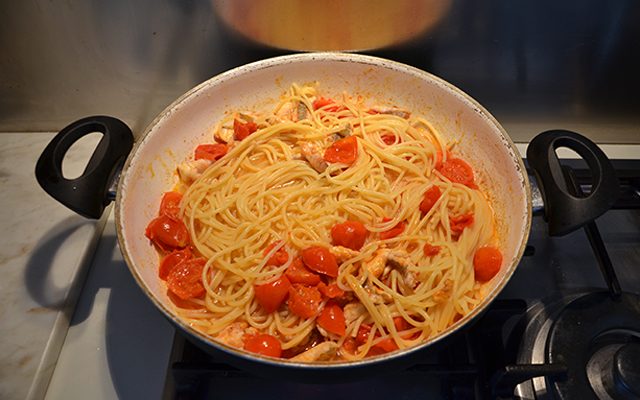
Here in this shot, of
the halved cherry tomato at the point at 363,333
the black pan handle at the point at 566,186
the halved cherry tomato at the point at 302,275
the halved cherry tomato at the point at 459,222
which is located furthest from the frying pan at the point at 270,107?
the halved cherry tomato at the point at 302,275

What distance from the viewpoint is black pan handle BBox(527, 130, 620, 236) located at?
1.54 meters

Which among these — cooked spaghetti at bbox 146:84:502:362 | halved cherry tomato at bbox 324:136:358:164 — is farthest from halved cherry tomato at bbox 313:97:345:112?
halved cherry tomato at bbox 324:136:358:164

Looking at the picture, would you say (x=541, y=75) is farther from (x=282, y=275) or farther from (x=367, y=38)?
(x=282, y=275)

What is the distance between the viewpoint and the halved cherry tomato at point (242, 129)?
2053 mm

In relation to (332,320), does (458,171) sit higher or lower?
higher

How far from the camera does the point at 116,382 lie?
1.72m

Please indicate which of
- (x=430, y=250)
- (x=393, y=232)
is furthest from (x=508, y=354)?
(x=393, y=232)

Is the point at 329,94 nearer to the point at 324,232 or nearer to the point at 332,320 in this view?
the point at 324,232

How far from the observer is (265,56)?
2199 mm

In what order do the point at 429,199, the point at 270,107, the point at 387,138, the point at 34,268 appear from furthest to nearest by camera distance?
the point at 270,107, the point at 387,138, the point at 34,268, the point at 429,199

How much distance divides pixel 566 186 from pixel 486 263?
38cm

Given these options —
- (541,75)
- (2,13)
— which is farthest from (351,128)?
(2,13)

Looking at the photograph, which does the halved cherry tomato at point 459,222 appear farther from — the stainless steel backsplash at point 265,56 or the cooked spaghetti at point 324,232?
the stainless steel backsplash at point 265,56

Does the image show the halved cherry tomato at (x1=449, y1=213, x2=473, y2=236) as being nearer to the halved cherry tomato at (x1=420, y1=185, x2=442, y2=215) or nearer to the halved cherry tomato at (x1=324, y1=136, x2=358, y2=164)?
the halved cherry tomato at (x1=420, y1=185, x2=442, y2=215)
